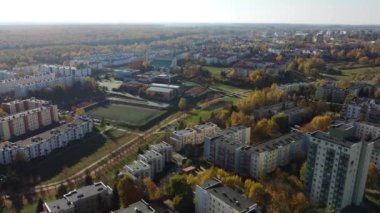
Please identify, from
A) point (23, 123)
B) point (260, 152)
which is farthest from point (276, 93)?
point (23, 123)

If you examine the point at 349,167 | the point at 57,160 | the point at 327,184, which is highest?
the point at 349,167

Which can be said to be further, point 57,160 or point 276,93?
point 276,93

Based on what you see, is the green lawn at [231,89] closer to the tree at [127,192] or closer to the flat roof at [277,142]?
the flat roof at [277,142]

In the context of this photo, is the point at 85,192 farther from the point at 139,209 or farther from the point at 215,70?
the point at 215,70

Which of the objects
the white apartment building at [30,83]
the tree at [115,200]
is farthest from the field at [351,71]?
the tree at [115,200]

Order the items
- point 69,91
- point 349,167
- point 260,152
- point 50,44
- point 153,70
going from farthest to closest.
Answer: point 50,44
point 153,70
point 69,91
point 260,152
point 349,167

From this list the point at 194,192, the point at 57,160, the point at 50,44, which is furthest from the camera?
the point at 50,44

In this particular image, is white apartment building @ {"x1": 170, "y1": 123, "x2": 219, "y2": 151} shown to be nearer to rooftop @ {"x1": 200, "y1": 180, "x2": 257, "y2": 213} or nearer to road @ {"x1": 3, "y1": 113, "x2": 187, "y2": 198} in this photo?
road @ {"x1": 3, "y1": 113, "x2": 187, "y2": 198}

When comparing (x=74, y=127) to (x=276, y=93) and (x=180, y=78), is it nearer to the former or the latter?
(x=276, y=93)
